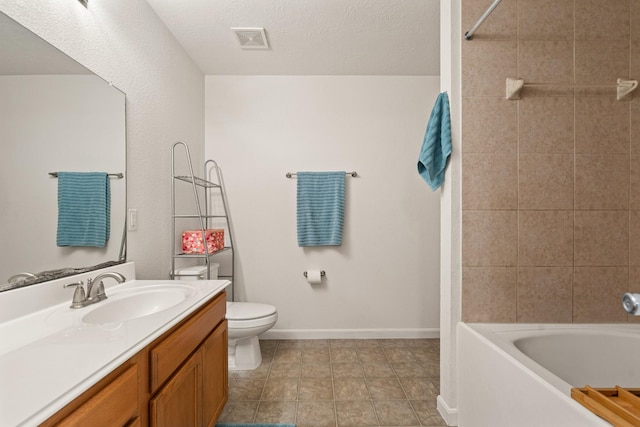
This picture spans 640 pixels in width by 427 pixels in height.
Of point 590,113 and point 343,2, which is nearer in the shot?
point 590,113

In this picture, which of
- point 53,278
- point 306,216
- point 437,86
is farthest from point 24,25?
point 437,86

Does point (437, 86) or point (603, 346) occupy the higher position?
point (437, 86)

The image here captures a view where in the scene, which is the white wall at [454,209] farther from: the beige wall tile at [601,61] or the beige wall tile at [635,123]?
the beige wall tile at [635,123]

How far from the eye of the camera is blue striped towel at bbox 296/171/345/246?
2.48 metres

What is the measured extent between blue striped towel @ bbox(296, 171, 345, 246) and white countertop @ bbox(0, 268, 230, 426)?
1.41 metres

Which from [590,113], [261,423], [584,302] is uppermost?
[590,113]

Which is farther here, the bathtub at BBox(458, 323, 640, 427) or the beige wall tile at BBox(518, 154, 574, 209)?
the beige wall tile at BBox(518, 154, 574, 209)

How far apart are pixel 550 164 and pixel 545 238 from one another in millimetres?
384

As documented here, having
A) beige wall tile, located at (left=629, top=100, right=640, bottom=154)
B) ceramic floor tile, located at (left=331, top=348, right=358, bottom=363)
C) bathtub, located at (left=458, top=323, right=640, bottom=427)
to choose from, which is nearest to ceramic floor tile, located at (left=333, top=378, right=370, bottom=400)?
ceramic floor tile, located at (left=331, top=348, right=358, bottom=363)

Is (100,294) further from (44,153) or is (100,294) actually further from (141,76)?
(141,76)

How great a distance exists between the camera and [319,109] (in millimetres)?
2574

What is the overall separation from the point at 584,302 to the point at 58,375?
2.10m

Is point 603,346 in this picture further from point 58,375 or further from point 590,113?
point 58,375

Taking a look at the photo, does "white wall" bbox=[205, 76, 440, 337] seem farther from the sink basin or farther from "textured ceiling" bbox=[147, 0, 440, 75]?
the sink basin
